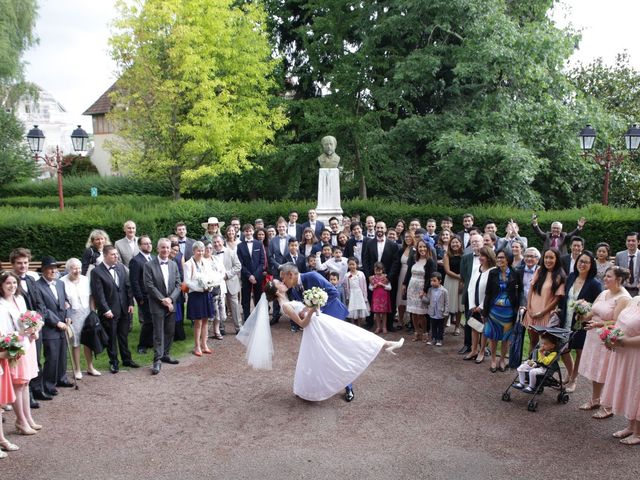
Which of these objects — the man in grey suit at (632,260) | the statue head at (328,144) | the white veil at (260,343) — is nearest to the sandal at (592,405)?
the man in grey suit at (632,260)

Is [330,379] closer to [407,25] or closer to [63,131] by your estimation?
[407,25]

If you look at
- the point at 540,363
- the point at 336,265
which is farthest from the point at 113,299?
the point at 540,363

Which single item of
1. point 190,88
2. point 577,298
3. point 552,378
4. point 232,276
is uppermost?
point 190,88

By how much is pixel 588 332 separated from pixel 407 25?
15.5 meters

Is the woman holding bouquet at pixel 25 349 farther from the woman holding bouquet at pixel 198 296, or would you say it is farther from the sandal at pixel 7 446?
the woman holding bouquet at pixel 198 296

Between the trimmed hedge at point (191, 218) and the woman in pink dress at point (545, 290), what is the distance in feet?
27.4

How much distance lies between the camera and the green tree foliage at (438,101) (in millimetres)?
18125

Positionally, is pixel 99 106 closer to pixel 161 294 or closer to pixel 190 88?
pixel 190 88

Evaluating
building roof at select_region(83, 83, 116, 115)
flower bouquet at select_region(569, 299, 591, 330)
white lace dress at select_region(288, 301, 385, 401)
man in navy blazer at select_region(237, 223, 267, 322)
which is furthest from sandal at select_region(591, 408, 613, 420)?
building roof at select_region(83, 83, 116, 115)

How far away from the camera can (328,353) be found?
7.50 m

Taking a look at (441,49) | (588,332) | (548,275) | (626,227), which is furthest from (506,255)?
(441,49)

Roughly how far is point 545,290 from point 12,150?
32647 mm

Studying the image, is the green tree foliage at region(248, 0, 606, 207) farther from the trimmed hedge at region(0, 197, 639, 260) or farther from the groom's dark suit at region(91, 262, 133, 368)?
the groom's dark suit at region(91, 262, 133, 368)

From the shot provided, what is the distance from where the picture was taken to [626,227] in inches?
627
